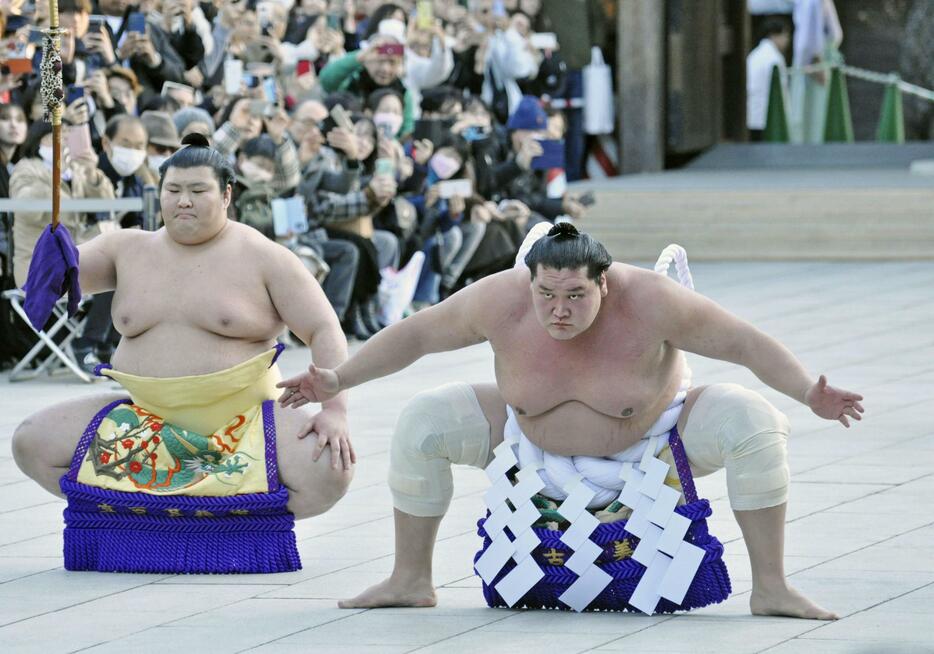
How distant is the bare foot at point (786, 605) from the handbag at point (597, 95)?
1077cm

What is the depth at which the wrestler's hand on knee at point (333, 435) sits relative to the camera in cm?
435

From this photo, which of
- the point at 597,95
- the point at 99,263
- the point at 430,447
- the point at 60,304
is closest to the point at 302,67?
the point at 60,304

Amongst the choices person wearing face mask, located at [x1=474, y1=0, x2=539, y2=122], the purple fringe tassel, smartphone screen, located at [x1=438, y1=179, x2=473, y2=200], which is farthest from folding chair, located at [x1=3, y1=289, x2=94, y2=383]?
person wearing face mask, located at [x1=474, y1=0, x2=539, y2=122]

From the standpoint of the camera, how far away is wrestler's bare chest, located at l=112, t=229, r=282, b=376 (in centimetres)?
440

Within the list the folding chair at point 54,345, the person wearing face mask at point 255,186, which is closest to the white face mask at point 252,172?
the person wearing face mask at point 255,186

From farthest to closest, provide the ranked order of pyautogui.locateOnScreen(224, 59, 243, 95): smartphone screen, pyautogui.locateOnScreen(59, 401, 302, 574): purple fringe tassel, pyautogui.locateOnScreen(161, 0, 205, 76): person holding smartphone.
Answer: pyautogui.locateOnScreen(161, 0, 205, 76): person holding smartphone
pyautogui.locateOnScreen(224, 59, 243, 95): smartphone screen
pyautogui.locateOnScreen(59, 401, 302, 574): purple fringe tassel

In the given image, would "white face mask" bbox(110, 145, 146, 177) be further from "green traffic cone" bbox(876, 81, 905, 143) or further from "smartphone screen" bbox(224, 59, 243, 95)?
"green traffic cone" bbox(876, 81, 905, 143)

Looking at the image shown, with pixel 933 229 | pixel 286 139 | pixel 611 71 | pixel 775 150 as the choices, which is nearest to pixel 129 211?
pixel 286 139

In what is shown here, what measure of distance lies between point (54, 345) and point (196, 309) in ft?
9.98

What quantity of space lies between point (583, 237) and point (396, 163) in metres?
5.40

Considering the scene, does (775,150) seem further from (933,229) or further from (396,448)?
(396,448)

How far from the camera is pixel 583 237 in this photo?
12.1 ft

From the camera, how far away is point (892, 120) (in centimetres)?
1667

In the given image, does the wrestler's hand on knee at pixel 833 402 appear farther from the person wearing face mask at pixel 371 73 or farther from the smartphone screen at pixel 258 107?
the person wearing face mask at pixel 371 73
